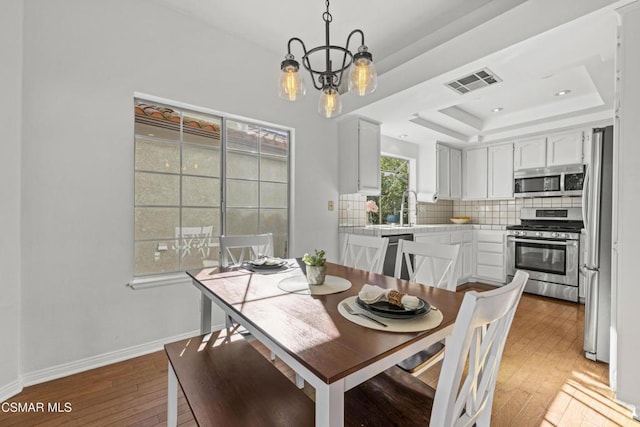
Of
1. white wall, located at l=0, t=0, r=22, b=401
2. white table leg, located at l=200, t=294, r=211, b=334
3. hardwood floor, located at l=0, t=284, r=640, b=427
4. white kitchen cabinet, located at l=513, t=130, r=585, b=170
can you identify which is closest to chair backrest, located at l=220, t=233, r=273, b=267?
white table leg, located at l=200, t=294, r=211, b=334

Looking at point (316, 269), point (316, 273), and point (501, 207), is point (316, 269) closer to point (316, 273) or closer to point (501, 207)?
point (316, 273)

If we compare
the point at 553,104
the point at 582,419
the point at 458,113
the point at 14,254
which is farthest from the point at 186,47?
the point at 553,104

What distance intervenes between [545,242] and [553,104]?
182 cm

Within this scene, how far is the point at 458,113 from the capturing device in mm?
3961

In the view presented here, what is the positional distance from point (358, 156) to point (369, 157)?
0.63 ft

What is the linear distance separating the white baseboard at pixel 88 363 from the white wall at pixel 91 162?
0.11 feet

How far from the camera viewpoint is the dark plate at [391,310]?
3.34 feet

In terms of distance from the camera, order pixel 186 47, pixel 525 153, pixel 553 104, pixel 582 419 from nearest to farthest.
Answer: pixel 582 419 < pixel 186 47 < pixel 553 104 < pixel 525 153

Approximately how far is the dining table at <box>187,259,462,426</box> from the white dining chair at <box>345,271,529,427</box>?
6.3 inches

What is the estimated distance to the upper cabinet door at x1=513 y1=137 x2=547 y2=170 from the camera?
13.5 feet

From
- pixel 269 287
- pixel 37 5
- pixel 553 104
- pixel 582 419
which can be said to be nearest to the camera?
pixel 269 287

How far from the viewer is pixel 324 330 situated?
95 cm

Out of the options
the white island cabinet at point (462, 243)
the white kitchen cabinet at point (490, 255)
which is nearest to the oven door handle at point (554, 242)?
the white kitchen cabinet at point (490, 255)

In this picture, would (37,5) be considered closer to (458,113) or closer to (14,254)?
(14,254)
